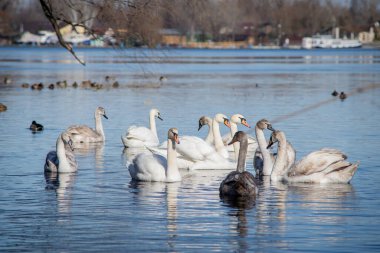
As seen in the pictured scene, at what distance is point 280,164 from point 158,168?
2084mm

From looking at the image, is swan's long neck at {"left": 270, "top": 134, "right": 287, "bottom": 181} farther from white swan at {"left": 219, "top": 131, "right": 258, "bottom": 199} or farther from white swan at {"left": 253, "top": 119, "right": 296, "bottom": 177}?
white swan at {"left": 219, "top": 131, "right": 258, "bottom": 199}

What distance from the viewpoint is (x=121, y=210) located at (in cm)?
1436

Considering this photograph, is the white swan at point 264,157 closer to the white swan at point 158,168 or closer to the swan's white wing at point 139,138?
the white swan at point 158,168

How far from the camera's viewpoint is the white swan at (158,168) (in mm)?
17078

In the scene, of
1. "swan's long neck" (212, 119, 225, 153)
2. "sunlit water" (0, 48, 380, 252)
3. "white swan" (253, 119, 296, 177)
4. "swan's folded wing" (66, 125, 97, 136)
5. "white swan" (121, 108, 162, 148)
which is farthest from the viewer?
"swan's folded wing" (66, 125, 97, 136)

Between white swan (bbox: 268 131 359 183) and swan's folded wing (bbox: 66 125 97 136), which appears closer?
white swan (bbox: 268 131 359 183)

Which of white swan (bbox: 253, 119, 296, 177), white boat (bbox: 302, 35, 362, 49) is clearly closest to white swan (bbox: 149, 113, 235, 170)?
white swan (bbox: 253, 119, 296, 177)

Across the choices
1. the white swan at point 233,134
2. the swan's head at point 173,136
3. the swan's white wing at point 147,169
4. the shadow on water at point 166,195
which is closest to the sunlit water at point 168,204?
the shadow on water at point 166,195

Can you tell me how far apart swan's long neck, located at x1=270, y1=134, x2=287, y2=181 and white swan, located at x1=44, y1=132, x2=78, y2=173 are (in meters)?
3.62

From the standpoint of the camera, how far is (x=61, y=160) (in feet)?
59.4

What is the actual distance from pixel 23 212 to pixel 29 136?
1051 centimetres

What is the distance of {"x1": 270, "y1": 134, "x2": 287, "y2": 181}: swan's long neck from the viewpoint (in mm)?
17328

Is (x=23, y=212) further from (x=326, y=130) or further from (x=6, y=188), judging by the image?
(x=326, y=130)

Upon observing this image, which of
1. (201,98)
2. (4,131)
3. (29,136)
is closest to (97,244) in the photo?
(29,136)
